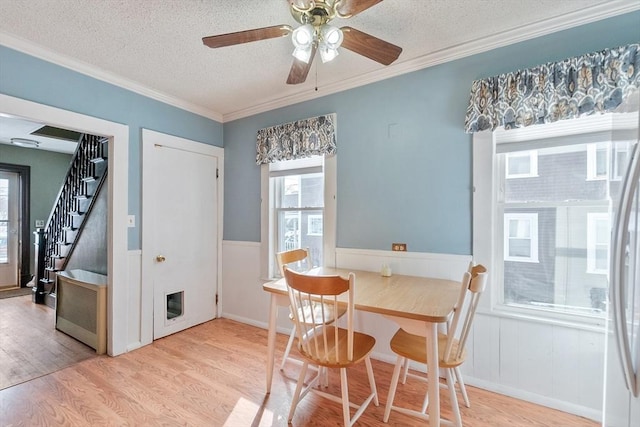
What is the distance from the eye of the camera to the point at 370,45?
1648 millimetres

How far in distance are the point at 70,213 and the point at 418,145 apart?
446 cm

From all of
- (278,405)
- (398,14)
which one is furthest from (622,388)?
(398,14)

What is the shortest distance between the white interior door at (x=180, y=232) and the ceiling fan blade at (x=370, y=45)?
2.29 m

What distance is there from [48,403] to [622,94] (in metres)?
4.08

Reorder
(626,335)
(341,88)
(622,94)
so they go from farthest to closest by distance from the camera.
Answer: (341,88), (622,94), (626,335)

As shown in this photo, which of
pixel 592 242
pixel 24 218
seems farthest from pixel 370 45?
pixel 24 218

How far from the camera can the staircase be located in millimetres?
3445

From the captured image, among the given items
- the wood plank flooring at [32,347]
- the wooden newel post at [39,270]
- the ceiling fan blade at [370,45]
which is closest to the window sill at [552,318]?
the ceiling fan blade at [370,45]

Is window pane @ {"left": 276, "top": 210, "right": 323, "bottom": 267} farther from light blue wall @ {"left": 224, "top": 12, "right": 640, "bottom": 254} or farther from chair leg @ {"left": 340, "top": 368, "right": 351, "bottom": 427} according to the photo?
chair leg @ {"left": 340, "top": 368, "right": 351, "bottom": 427}

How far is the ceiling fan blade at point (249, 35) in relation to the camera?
1.55m

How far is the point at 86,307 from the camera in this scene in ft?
9.30

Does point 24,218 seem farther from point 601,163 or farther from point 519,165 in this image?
point 601,163

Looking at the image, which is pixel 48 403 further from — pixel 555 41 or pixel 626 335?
pixel 555 41

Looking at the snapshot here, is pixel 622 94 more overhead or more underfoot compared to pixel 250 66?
more underfoot
